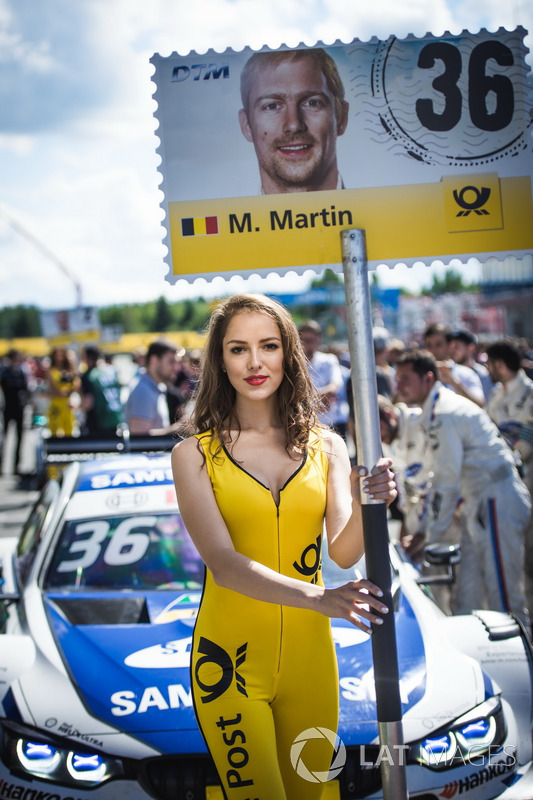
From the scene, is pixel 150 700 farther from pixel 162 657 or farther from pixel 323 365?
pixel 323 365

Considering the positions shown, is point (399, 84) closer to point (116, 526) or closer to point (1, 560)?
point (116, 526)

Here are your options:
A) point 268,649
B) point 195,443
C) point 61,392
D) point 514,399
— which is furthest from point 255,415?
point 61,392

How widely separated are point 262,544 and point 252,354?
537 mm

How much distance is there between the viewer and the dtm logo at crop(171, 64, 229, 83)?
249 centimetres

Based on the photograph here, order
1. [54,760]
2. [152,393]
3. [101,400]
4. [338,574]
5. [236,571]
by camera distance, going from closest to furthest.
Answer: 1. [236,571]
2. [54,760]
3. [338,574]
4. [152,393]
5. [101,400]

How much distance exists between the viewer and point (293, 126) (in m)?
2.51

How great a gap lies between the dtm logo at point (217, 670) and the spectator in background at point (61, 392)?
1098cm

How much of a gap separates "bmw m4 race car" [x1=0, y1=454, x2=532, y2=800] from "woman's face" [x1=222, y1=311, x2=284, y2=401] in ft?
3.32

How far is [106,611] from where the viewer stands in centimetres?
383

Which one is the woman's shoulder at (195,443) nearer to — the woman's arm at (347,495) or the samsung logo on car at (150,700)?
the woman's arm at (347,495)

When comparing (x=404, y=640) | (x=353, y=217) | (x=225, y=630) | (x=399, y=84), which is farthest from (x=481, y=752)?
(x=399, y=84)

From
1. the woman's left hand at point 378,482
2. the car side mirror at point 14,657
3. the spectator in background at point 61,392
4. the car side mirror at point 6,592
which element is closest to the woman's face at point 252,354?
the woman's left hand at point 378,482

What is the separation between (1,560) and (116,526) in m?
0.88

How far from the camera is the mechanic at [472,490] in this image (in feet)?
18.1
